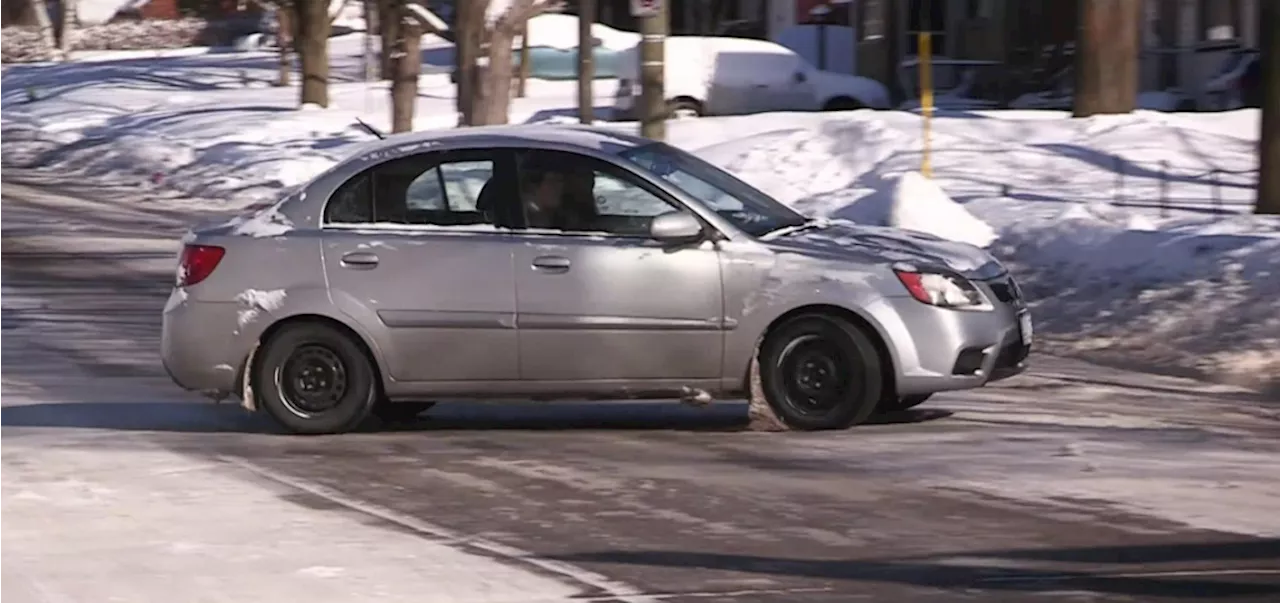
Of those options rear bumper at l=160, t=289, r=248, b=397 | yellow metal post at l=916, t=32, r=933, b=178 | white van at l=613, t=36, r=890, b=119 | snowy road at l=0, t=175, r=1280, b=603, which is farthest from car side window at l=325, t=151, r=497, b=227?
white van at l=613, t=36, r=890, b=119

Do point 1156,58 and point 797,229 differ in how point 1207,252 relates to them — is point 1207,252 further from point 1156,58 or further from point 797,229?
point 1156,58

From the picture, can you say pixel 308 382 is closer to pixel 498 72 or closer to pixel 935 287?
pixel 935 287

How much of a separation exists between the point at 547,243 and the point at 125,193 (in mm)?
19827

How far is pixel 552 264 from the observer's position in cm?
1098

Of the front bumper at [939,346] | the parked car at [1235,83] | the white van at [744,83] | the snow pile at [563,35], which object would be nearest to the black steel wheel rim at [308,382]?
the front bumper at [939,346]

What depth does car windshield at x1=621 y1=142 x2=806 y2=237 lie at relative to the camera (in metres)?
11.2

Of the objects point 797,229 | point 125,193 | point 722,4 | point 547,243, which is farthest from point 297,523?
point 722,4

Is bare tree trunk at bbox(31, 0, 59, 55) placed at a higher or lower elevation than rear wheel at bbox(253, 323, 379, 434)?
higher

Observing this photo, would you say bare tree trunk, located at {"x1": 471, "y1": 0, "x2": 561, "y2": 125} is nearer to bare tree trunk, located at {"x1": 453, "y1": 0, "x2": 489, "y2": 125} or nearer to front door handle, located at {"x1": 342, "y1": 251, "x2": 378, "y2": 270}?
bare tree trunk, located at {"x1": 453, "y1": 0, "x2": 489, "y2": 125}

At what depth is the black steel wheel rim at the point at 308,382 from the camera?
37.2ft

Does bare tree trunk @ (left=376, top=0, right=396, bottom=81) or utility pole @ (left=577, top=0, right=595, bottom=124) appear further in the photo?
bare tree trunk @ (left=376, top=0, right=396, bottom=81)

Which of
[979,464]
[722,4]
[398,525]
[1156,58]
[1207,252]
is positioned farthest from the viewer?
[722,4]

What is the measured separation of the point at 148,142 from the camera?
35.1 meters

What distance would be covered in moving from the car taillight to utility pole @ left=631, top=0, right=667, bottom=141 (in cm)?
458
